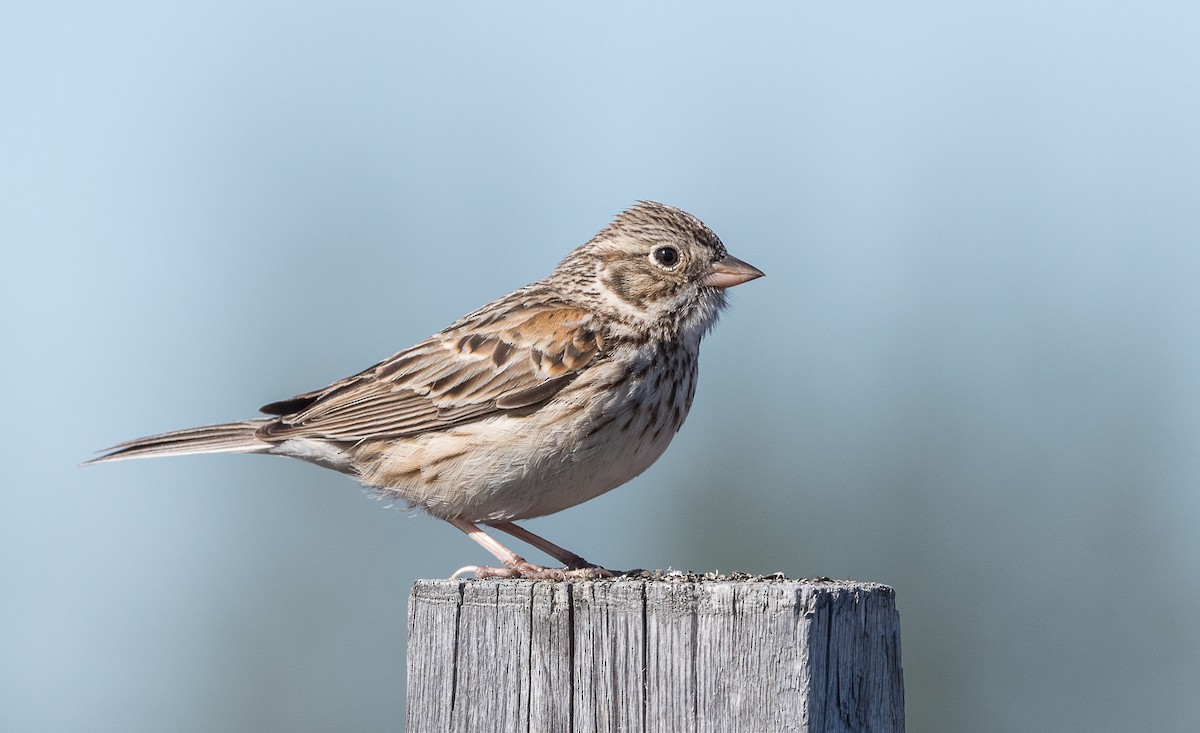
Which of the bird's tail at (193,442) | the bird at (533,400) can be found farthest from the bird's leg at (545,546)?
the bird's tail at (193,442)

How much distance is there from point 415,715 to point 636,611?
81 centimetres

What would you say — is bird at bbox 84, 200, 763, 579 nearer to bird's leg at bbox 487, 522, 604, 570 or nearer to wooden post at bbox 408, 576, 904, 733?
bird's leg at bbox 487, 522, 604, 570

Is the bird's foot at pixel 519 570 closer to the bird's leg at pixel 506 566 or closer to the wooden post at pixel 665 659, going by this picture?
the bird's leg at pixel 506 566

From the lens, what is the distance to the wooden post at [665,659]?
3.58m

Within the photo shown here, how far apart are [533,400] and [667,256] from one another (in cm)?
118

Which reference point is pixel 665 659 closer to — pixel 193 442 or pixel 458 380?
pixel 458 380

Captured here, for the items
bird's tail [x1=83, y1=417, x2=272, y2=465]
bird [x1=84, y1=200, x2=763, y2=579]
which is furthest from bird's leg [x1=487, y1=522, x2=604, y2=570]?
bird's tail [x1=83, y1=417, x2=272, y2=465]

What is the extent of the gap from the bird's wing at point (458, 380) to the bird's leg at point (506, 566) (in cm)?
52

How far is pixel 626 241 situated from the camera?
712 cm

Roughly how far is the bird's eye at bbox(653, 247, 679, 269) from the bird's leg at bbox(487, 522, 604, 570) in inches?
60.3

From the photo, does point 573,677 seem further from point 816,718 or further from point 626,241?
point 626,241

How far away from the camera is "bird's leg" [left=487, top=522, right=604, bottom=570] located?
6250 mm

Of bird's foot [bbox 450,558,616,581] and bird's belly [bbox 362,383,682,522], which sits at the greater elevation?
bird's belly [bbox 362,383,682,522]

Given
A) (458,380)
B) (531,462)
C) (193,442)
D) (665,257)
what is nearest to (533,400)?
(531,462)
